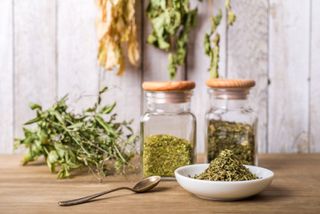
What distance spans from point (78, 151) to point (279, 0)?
2.65 feet

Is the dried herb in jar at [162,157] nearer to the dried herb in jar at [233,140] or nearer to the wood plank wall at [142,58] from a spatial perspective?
the dried herb in jar at [233,140]

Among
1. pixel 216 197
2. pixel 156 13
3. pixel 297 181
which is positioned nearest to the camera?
pixel 216 197

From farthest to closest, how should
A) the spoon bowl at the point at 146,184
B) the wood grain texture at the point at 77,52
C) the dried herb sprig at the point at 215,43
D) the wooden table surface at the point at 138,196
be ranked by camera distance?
the wood grain texture at the point at 77,52 → the dried herb sprig at the point at 215,43 → the spoon bowl at the point at 146,184 → the wooden table surface at the point at 138,196

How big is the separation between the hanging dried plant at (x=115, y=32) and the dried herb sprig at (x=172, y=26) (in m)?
0.06

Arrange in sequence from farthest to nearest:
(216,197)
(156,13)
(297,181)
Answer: (156,13) → (297,181) → (216,197)

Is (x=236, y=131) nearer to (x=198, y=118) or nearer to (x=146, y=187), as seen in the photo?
(x=146, y=187)

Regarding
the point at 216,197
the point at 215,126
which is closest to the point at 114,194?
the point at 216,197

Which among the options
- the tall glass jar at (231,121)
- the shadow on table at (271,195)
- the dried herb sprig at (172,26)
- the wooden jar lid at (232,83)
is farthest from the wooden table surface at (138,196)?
the dried herb sprig at (172,26)

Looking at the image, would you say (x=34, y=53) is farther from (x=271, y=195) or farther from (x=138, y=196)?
(x=271, y=195)

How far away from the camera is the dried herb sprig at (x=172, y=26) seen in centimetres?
145

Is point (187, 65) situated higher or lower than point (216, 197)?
higher

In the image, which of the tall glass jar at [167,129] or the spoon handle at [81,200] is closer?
the spoon handle at [81,200]

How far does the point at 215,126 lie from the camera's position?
1.16 m

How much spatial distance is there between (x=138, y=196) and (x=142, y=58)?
2.18 ft
